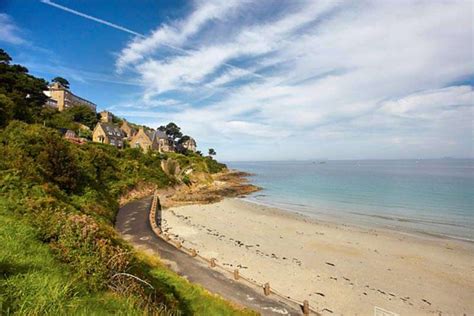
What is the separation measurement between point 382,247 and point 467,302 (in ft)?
28.5

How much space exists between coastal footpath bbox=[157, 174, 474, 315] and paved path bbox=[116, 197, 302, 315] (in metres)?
3.12

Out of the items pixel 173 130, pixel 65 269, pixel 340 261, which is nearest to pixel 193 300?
pixel 65 269

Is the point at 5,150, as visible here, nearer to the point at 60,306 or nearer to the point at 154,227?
the point at 154,227

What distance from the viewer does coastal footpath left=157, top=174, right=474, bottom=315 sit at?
14258 mm

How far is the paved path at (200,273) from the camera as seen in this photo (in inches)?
438

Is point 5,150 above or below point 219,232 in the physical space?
above

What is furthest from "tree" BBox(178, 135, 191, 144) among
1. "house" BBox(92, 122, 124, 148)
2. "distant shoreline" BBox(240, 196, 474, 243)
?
"distant shoreline" BBox(240, 196, 474, 243)

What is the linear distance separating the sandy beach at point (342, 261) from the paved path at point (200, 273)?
3.18 metres

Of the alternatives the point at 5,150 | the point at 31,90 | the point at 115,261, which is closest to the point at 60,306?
the point at 115,261

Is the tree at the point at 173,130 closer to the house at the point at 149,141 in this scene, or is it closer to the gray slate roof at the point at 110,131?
the house at the point at 149,141

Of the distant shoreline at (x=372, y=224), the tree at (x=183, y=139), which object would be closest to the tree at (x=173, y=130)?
the tree at (x=183, y=139)

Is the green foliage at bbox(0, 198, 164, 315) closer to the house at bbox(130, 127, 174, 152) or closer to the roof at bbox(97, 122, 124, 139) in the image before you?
the roof at bbox(97, 122, 124, 139)

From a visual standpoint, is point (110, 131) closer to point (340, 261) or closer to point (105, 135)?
point (105, 135)

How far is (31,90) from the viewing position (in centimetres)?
4403
